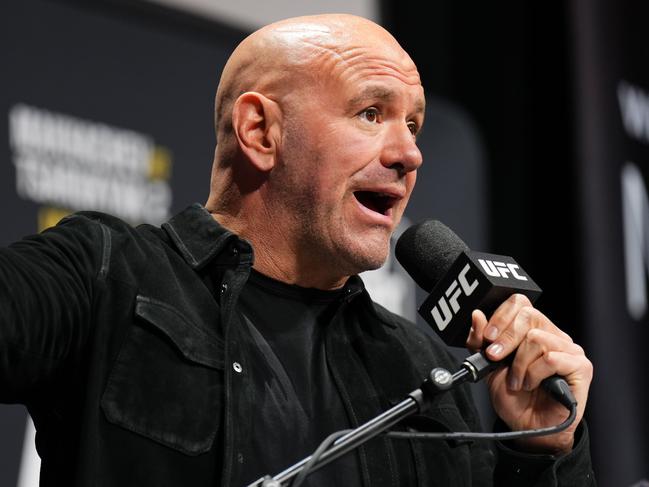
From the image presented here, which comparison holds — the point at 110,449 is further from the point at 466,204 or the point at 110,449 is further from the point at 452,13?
the point at 452,13

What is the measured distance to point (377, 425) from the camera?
1.41m

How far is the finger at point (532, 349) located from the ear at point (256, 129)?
1.88ft

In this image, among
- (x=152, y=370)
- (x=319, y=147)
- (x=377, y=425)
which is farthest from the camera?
(x=319, y=147)

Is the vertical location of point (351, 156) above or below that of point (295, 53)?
below

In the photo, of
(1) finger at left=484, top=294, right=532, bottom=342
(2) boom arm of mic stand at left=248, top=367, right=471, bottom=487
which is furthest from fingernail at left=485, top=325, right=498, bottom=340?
(2) boom arm of mic stand at left=248, top=367, right=471, bottom=487

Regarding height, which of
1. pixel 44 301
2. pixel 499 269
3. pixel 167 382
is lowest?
pixel 167 382

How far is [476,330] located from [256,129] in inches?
23.0

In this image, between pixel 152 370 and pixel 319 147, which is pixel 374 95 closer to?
pixel 319 147

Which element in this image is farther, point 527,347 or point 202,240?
point 202,240

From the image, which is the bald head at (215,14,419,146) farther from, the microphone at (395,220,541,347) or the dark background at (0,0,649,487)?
the dark background at (0,0,649,487)

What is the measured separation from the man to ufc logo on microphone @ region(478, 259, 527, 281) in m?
0.05

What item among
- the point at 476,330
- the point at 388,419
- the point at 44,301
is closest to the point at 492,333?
the point at 476,330

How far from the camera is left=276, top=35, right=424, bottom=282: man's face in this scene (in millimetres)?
1885

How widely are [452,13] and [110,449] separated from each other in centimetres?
308
